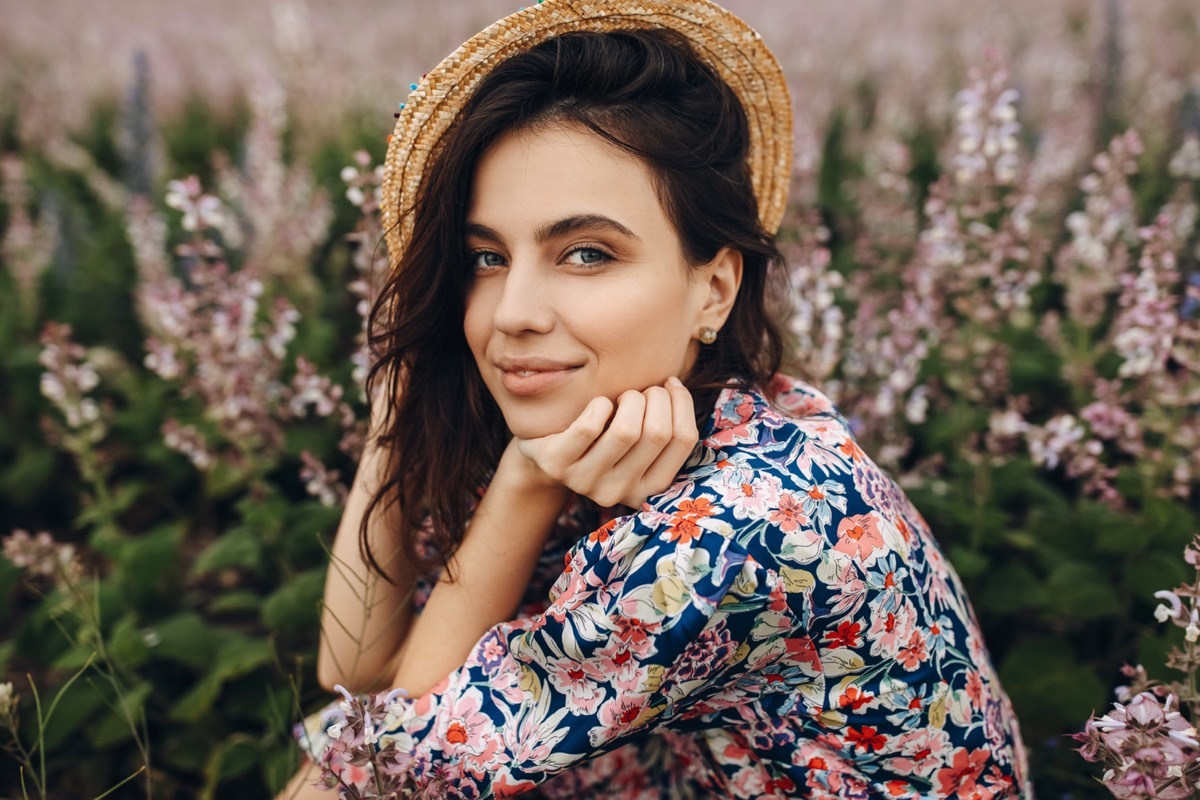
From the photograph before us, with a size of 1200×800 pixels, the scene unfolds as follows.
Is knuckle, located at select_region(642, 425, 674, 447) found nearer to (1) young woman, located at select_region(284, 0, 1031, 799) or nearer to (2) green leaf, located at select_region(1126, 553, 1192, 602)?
(1) young woman, located at select_region(284, 0, 1031, 799)

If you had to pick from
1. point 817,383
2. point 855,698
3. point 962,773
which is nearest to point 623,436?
point 855,698

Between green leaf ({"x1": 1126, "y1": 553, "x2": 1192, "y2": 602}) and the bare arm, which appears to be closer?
the bare arm

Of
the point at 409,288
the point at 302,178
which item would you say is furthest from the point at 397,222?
the point at 302,178

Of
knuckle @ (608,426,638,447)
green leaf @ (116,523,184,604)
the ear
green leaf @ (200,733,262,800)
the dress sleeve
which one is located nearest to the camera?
the dress sleeve

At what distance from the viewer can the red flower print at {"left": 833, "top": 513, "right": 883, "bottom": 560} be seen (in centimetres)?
133

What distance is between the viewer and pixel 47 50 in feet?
30.8

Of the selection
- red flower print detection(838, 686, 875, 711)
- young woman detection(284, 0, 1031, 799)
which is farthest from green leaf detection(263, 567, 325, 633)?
red flower print detection(838, 686, 875, 711)

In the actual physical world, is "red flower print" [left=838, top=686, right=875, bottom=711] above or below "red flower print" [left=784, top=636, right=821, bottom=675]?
below

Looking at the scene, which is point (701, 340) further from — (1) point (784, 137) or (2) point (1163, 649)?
(2) point (1163, 649)

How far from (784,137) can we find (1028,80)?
497 centimetres

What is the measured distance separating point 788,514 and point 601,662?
13.3 inches

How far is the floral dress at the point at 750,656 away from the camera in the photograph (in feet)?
4.16

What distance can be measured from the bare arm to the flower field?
0.47 feet

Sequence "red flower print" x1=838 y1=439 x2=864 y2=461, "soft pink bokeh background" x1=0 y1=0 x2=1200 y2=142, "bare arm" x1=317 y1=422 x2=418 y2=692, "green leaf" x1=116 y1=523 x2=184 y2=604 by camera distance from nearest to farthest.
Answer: "red flower print" x1=838 y1=439 x2=864 y2=461, "bare arm" x1=317 y1=422 x2=418 y2=692, "green leaf" x1=116 y1=523 x2=184 y2=604, "soft pink bokeh background" x1=0 y1=0 x2=1200 y2=142
